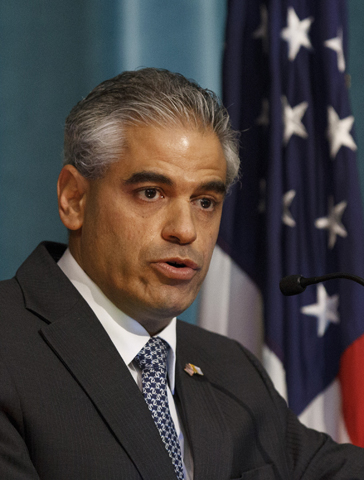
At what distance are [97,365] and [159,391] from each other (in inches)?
6.9

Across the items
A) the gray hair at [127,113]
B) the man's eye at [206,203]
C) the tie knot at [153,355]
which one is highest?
the gray hair at [127,113]

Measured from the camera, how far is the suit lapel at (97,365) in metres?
1.36

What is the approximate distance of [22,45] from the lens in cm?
235

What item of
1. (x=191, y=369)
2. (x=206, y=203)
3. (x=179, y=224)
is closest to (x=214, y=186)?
(x=206, y=203)

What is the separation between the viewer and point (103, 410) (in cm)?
136

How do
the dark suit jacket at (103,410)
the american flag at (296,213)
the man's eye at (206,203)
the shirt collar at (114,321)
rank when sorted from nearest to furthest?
the dark suit jacket at (103,410)
the shirt collar at (114,321)
the man's eye at (206,203)
the american flag at (296,213)

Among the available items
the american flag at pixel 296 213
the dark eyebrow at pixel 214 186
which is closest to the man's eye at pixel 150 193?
the dark eyebrow at pixel 214 186

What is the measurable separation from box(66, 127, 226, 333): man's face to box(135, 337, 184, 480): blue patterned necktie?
0.09 m

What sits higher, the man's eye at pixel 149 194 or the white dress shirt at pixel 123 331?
the man's eye at pixel 149 194

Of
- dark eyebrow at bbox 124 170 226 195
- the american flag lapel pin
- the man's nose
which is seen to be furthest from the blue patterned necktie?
dark eyebrow at bbox 124 170 226 195

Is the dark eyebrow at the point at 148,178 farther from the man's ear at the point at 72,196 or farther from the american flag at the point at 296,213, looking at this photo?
the american flag at the point at 296,213

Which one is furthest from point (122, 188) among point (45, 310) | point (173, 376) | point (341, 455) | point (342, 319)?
point (342, 319)

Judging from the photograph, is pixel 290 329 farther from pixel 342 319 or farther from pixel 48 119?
pixel 48 119

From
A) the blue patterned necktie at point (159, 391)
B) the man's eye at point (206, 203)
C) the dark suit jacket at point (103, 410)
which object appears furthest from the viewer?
the man's eye at point (206, 203)
